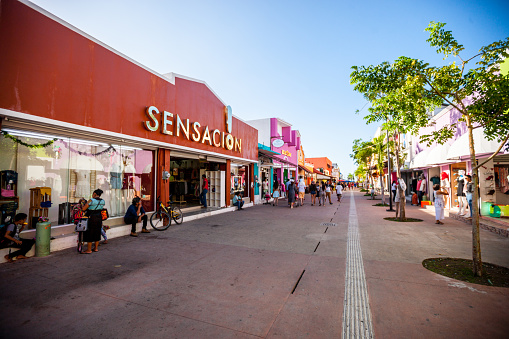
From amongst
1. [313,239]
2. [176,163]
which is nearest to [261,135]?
[176,163]

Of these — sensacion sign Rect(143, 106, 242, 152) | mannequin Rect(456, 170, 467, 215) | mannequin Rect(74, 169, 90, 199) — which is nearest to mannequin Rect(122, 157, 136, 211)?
mannequin Rect(74, 169, 90, 199)

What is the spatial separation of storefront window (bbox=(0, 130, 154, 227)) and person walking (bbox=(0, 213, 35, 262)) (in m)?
0.64

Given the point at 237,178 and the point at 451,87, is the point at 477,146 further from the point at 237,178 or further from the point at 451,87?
the point at 237,178

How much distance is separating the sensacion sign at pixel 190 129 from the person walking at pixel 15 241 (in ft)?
15.5

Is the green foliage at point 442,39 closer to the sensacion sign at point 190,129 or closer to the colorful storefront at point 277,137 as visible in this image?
the sensacion sign at point 190,129

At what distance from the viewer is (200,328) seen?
3.03 m

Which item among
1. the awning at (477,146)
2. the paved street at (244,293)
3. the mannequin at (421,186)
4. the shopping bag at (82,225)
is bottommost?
the paved street at (244,293)

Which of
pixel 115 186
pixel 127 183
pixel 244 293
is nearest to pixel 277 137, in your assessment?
pixel 127 183

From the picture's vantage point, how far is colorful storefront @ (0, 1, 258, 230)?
588 cm

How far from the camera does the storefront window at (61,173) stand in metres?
6.91

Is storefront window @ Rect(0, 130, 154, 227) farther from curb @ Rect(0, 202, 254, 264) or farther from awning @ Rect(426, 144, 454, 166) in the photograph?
awning @ Rect(426, 144, 454, 166)

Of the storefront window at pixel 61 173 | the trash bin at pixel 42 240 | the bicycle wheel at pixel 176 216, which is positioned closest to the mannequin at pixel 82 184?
the storefront window at pixel 61 173

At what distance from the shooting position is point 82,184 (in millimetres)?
8094

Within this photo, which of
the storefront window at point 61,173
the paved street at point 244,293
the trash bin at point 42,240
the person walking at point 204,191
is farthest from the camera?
the person walking at point 204,191
